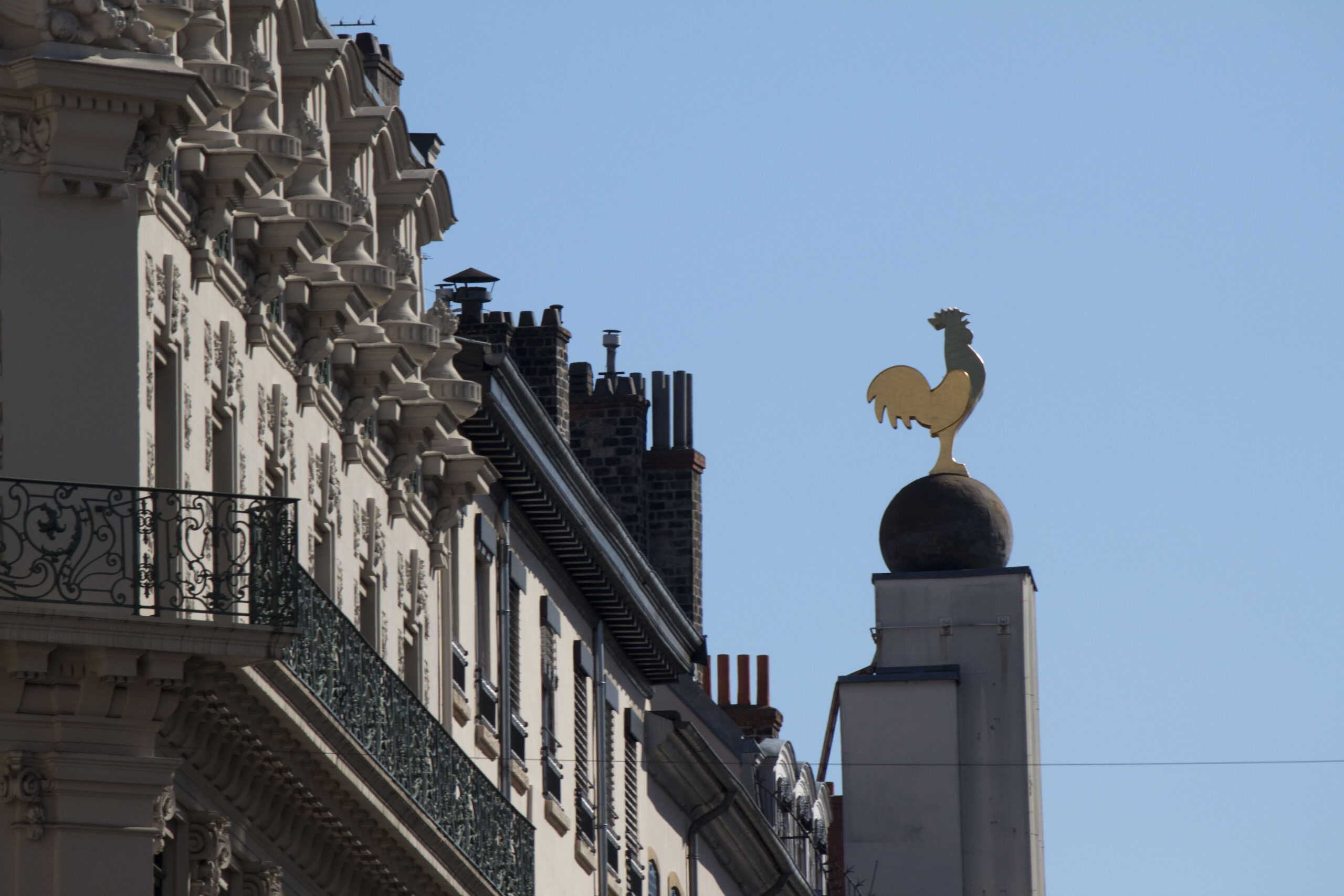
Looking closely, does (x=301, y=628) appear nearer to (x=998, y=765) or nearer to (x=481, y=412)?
(x=481, y=412)

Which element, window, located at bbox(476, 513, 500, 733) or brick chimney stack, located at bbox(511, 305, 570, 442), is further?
brick chimney stack, located at bbox(511, 305, 570, 442)

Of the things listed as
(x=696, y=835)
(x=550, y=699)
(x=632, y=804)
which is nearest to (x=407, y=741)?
(x=550, y=699)

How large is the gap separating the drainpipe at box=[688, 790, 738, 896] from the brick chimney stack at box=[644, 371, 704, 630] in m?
3.66

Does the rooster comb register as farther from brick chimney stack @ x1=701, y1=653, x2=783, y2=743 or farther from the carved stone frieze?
the carved stone frieze

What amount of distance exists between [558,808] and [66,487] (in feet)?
45.3

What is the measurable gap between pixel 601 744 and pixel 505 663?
4756mm

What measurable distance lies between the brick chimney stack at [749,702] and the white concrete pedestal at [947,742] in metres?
3.60

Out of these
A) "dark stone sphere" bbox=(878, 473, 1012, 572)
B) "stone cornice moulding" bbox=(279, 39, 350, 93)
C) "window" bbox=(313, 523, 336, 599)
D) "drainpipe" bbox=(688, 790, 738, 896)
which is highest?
"dark stone sphere" bbox=(878, 473, 1012, 572)

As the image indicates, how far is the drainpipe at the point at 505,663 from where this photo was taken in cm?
2950

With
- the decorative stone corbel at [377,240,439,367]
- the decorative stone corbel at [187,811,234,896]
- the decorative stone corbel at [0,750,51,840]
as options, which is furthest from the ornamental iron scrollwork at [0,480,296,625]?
the decorative stone corbel at [377,240,439,367]

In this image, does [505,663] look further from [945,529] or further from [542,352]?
[945,529]

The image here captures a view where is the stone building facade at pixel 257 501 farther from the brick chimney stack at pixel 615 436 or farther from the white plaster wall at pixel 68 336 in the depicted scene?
the brick chimney stack at pixel 615 436

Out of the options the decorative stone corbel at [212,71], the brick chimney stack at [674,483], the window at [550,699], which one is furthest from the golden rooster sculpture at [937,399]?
the decorative stone corbel at [212,71]

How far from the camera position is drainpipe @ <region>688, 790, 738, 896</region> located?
39438 millimetres
